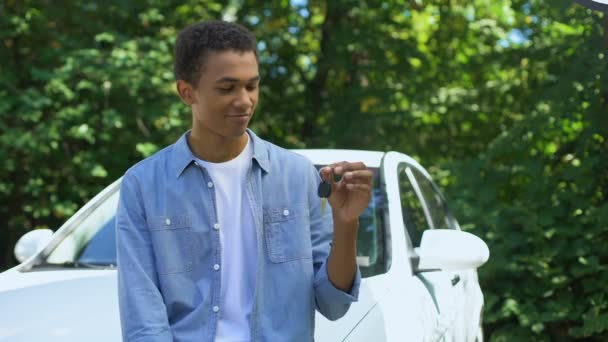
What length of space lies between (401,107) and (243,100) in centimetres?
809

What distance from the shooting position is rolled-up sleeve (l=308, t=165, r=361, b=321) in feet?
8.61

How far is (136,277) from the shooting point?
8.21 ft

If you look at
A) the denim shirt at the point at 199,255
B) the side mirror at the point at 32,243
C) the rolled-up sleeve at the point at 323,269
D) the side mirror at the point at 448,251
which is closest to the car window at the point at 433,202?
the side mirror at the point at 448,251

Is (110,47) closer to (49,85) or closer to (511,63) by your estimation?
(49,85)

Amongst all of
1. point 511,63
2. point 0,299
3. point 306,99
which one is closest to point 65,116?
point 306,99

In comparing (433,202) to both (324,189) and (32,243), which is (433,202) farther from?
(324,189)

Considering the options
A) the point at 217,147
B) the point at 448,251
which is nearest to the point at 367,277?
the point at 448,251

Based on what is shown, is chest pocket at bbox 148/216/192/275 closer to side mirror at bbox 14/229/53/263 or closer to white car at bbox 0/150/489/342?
white car at bbox 0/150/489/342

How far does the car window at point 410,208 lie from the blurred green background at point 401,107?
2.28 m

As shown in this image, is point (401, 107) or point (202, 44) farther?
point (401, 107)

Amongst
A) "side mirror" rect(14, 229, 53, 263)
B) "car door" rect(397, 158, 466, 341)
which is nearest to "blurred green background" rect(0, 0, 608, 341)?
"car door" rect(397, 158, 466, 341)

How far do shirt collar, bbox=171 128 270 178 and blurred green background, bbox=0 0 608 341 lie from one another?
14.5ft

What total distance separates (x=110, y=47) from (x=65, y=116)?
2.86 feet

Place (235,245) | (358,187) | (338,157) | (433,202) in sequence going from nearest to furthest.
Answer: (358,187) < (235,245) < (338,157) < (433,202)
